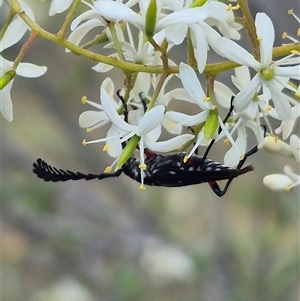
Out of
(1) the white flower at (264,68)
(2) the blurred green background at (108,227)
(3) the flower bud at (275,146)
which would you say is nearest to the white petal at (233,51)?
(1) the white flower at (264,68)

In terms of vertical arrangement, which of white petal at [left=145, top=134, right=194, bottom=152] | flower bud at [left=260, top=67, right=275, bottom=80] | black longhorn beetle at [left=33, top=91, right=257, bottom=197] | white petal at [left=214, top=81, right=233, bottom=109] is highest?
flower bud at [left=260, top=67, right=275, bottom=80]

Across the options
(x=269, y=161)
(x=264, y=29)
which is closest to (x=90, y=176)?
(x=264, y=29)

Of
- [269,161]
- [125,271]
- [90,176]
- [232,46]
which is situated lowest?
[125,271]

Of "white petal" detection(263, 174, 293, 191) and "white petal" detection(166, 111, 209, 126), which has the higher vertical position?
"white petal" detection(166, 111, 209, 126)

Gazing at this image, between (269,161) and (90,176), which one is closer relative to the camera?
(90,176)

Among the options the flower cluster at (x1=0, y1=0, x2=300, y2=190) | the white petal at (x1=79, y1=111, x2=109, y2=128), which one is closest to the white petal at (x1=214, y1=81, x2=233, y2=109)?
the flower cluster at (x1=0, y1=0, x2=300, y2=190)

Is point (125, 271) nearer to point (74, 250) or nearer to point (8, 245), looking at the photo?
point (74, 250)

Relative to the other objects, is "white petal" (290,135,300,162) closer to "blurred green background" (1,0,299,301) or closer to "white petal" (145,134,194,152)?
"white petal" (145,134,194,152)
